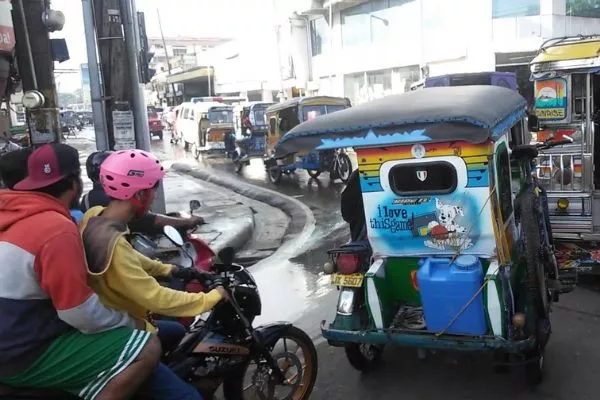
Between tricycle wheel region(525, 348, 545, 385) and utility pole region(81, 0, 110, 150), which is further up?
utility pole region(81, 0, 110, 150)

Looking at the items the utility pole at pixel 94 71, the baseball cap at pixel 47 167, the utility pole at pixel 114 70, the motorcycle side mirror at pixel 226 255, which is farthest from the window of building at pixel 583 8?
the baseball cap at pixel 47 167

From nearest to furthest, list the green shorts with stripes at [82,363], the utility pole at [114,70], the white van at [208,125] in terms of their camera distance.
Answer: the green shorts with stripes at [82,363]
the utility pole at [114,70]
the white van at [208,125]

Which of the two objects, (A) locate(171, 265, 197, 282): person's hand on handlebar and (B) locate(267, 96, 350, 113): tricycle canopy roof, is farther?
(B) locate(267, 96, 350, 113): tricycle canopy roof

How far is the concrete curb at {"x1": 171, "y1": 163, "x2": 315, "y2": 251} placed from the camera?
31.6ft

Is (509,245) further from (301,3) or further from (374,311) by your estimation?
(301,3)

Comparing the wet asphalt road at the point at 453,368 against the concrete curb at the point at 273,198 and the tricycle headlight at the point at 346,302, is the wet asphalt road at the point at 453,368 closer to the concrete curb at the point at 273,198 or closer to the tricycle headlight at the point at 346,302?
the tricycle headlight at the point at 346,302

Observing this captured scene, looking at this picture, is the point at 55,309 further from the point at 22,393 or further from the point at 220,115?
the point at 220,115

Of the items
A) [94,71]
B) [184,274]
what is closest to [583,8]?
[94,71]

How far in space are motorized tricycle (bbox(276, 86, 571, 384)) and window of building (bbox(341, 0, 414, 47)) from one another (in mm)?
24031

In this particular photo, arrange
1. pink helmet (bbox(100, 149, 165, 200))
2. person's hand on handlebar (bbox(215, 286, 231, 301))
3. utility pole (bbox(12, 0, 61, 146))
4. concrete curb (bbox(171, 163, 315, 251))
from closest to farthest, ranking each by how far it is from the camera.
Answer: pink helmet (bbox(100, 149, 165, 200)), person's hand on handlebar (bbox(215, 286, 231, 301)), utility pole (bbox(12, 0, 61, 146)), concrete curb (bbox(171, 163, 315, 251))

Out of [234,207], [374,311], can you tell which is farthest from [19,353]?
[234,207]

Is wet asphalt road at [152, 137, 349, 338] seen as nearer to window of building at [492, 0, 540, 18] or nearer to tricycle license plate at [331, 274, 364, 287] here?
tricycle license plate at [331, 274, 364, 287]

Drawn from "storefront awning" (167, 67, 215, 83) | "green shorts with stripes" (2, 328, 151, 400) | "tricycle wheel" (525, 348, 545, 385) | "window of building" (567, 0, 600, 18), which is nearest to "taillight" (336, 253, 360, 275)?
"tricycle wheel" (525, 348, 545, 385)

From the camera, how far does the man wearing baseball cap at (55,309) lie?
6.89ft
